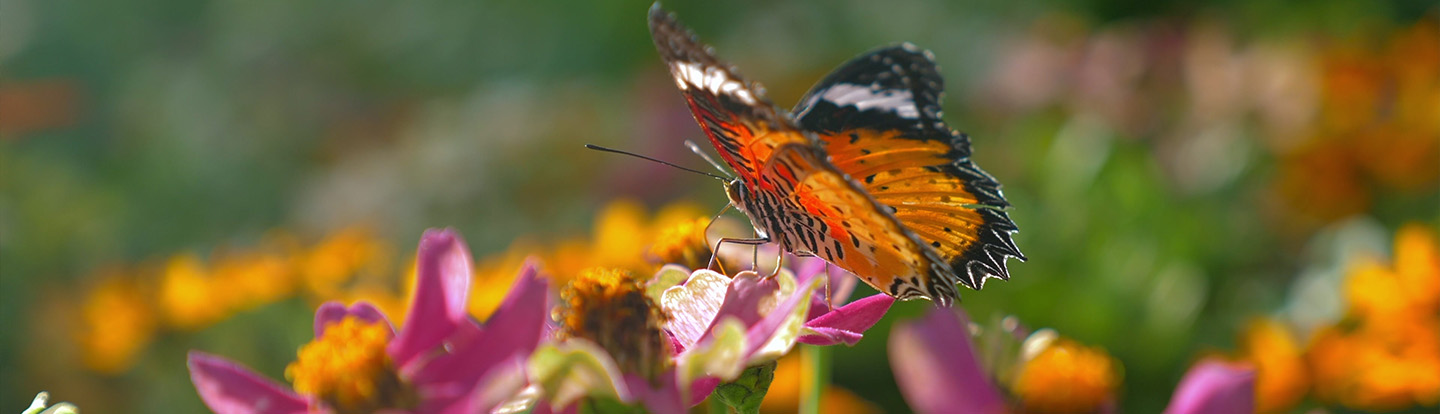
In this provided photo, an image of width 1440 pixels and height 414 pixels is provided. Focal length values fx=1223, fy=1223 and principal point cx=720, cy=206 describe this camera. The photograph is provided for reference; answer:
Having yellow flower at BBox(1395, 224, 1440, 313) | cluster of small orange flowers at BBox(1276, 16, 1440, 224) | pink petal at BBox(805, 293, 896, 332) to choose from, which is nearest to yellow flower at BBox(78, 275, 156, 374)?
pink petal at BBox(805, 293, 896, 332)

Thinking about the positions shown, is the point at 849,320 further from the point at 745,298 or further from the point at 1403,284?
the point at 1403,284

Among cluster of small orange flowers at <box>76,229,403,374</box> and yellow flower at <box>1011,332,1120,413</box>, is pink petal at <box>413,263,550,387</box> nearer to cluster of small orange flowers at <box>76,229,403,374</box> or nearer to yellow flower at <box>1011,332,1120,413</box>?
yellow flower at <box>1011,332,1120,413</box>

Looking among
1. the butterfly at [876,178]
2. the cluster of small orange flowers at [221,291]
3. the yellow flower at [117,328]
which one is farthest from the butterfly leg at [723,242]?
the yellow flower at [117,328]

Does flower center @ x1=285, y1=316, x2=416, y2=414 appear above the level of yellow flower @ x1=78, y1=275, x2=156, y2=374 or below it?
below

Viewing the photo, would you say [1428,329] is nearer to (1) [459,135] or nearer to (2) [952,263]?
(2) [952,263]

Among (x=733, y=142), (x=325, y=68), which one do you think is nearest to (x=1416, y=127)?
(x=733, y=142)

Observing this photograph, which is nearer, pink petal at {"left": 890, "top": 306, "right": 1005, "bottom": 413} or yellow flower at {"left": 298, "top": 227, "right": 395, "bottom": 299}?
pink petal at {"left": 890, "top": 306, "right": 1005, "bottom": 413}
